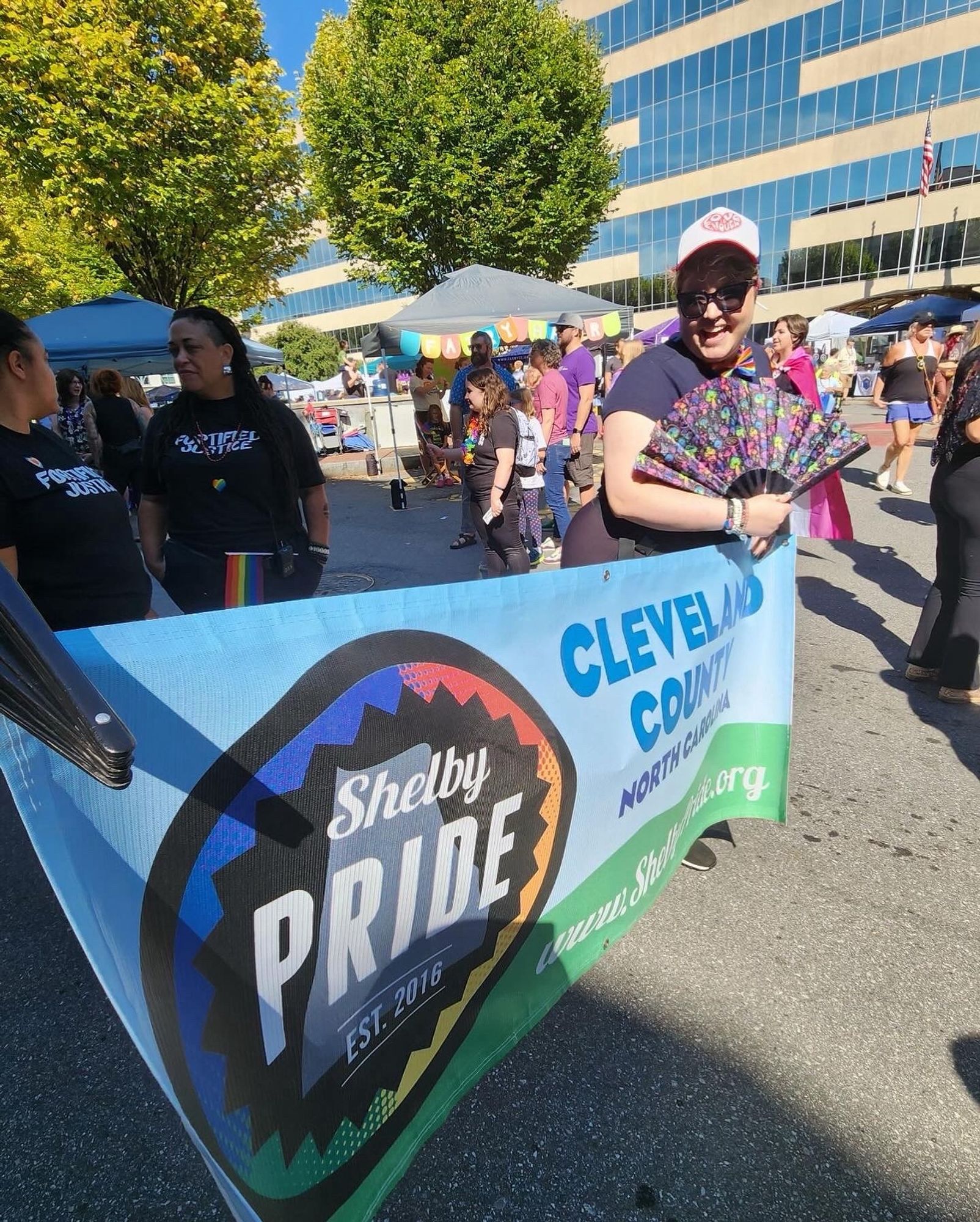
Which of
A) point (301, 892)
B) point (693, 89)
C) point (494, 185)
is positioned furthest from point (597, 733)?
point (693, 89)

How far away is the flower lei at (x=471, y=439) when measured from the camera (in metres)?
5.15

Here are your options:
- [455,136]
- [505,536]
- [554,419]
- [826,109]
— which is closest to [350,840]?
[505,536]

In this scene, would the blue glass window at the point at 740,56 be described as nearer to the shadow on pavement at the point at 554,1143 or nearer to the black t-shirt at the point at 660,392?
the black t-shirt at the point at 660,392

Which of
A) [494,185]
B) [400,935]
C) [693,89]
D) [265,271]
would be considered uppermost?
[693,89]

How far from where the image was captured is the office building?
3544 cm

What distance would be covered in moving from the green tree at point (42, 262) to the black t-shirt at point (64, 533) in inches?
532

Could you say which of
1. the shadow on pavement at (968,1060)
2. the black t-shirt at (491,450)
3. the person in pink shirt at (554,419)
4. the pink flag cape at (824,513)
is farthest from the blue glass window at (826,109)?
the shadow on pavement at (968,1060)

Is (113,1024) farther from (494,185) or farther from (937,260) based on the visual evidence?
(937,260)

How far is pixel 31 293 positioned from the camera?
70.6 ft

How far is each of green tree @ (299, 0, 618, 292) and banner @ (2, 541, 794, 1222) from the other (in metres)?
17.5

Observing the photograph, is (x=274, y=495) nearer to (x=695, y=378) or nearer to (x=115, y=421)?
(x=695, y=378)

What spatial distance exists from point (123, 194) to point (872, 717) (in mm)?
13772

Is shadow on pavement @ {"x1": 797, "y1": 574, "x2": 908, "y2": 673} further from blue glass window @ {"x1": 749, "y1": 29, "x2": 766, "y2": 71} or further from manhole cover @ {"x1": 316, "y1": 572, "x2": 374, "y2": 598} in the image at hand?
blue glass window @ {"x1": 749, "y1": 29, "x2": 766, "y2": 71}

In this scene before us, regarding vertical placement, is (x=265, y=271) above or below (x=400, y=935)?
above
